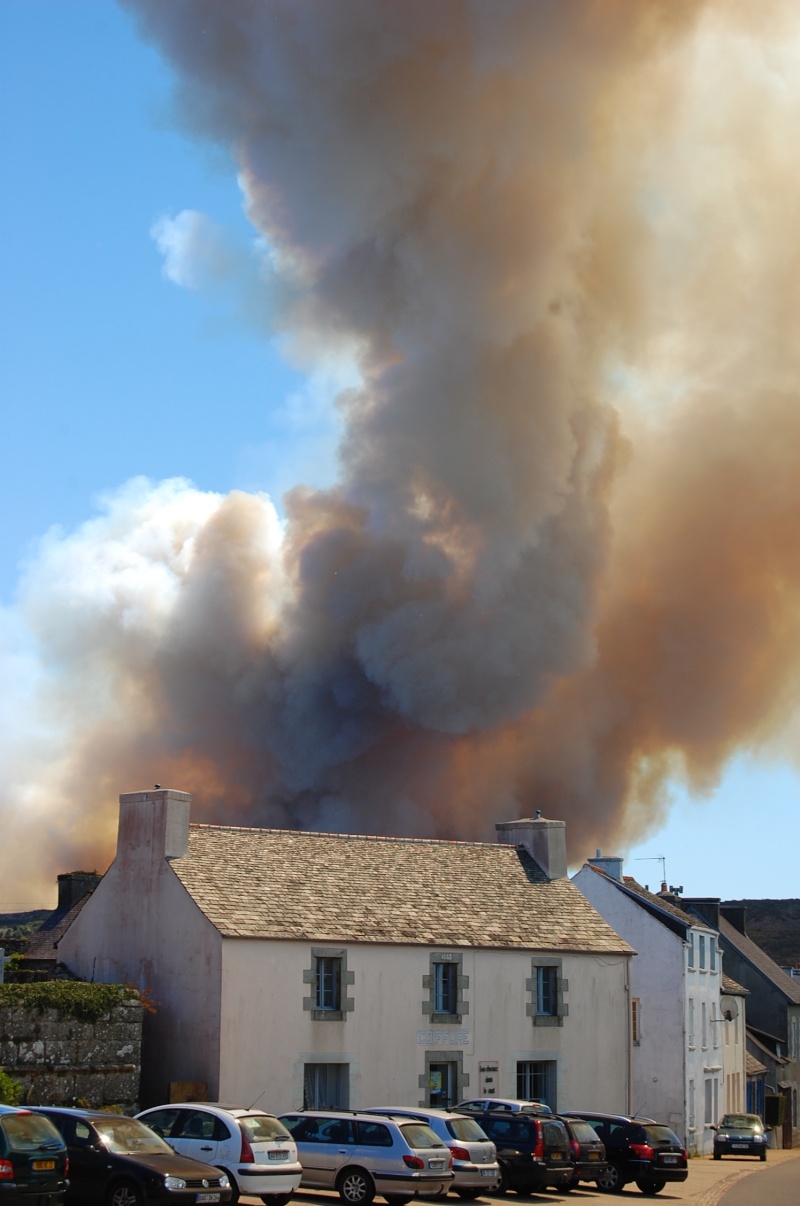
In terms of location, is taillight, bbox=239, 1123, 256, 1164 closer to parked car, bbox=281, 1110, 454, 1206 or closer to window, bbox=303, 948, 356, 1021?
parked car, bbox=281, 1110, 454, 1206

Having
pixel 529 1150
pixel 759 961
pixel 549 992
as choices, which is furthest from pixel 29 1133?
pixel 759 961

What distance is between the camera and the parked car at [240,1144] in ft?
69.1

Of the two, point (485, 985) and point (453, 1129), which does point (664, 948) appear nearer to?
point (485, 985)

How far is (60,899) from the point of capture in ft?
181

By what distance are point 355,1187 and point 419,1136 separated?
1274 millimetres

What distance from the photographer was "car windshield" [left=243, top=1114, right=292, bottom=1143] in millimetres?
21484

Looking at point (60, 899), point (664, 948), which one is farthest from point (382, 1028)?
point (60, 899)

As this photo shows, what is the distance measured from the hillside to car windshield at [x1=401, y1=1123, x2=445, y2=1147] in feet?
241

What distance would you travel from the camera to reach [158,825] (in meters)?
32.4

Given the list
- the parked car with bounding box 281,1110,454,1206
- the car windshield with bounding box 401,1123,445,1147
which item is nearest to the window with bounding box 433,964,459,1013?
the parked car with bounding box 281,1110,454,1206

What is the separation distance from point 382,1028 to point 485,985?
316cm

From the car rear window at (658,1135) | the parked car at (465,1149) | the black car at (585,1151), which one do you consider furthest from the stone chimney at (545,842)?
the parked car at (465,1149)

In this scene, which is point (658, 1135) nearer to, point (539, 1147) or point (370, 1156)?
point (539, 1147)

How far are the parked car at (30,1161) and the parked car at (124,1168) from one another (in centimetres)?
120
